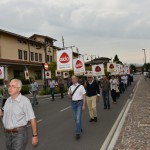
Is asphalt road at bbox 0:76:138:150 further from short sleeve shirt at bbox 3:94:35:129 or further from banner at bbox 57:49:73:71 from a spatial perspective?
banner at bbox 57:49:73:71

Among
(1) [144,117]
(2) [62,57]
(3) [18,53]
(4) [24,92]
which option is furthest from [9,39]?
(1) [144,117]

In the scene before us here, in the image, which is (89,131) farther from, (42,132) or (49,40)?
(49,40)

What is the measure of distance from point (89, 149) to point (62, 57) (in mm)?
15362

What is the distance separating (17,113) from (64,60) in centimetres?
1793

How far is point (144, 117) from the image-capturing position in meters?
12.5

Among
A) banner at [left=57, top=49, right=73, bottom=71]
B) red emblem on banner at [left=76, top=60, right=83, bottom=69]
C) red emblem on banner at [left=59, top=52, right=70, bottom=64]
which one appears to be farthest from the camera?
red emblem on banner at [left=76, top=60, right=83, bottom=69]

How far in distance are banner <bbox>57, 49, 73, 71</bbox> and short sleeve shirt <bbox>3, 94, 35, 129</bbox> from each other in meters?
17.5

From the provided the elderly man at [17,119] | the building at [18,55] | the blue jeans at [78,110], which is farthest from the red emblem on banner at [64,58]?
the building at [18,55]

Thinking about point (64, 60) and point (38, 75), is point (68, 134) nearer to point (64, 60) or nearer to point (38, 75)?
point (64, 60)

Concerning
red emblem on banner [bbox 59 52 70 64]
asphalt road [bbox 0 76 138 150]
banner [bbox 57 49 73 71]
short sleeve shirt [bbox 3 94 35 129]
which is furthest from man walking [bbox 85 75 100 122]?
red emblem on banner [bbox 59 52 70 64]

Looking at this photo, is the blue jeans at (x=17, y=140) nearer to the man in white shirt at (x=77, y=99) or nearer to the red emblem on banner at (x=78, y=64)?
the man in white shirt at (x=77, y=99)

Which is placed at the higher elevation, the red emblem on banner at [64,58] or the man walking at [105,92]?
the red emblem on banner at [64,58]

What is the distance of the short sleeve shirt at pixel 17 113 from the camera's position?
506 cm

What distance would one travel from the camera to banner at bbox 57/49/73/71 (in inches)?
890
